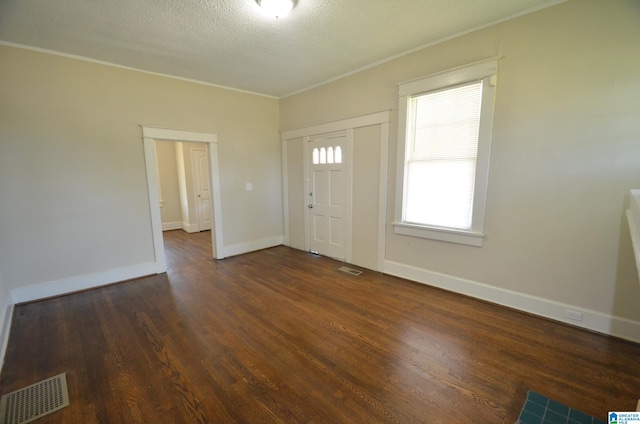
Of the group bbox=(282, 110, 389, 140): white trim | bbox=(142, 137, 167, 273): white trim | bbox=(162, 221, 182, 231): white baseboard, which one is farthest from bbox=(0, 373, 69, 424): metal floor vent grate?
bbox=(162, 221, 182, 231): white baseboard

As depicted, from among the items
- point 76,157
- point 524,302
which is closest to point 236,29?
point 76,157

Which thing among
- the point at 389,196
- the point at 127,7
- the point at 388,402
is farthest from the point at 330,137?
the point at 388,402

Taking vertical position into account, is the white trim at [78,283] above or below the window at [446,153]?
below

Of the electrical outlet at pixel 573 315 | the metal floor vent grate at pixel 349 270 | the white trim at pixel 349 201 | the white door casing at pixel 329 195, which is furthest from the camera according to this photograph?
the white door casing at pixel 329 195

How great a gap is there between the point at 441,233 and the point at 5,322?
4677 mm

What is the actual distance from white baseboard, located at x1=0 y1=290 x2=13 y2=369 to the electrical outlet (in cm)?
495

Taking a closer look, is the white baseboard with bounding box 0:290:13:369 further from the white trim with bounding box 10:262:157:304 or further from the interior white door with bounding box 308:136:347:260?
the interior white door with bounding box 308:136:347:260

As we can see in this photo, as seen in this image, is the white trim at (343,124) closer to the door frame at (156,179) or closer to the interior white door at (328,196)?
the interior white door at (328,196)

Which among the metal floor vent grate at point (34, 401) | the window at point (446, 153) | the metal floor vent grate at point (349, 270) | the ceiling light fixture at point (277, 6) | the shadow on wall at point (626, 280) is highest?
the ceiling light fixture at point (277, 6)

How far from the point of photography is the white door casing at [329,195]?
418 cm

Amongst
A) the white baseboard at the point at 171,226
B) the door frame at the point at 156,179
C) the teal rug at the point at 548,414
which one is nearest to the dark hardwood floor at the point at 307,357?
the teal rug at the point at 548,414

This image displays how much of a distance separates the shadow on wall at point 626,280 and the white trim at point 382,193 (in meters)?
2.24

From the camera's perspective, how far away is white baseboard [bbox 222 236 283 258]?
15.4 ft

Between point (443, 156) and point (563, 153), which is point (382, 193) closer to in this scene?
point (443, 156)
